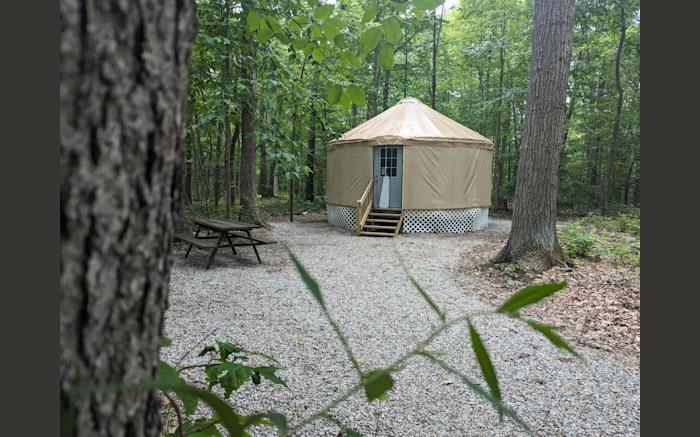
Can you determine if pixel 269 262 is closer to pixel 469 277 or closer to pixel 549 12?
pixel 469 277

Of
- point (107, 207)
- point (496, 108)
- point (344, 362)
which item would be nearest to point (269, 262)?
point (344, 362)

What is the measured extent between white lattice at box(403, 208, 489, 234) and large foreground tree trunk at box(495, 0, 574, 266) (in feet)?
15.5

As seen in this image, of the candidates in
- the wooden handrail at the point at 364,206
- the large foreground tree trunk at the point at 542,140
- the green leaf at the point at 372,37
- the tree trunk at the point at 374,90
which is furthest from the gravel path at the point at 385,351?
the tree trunk at the point at 374,90

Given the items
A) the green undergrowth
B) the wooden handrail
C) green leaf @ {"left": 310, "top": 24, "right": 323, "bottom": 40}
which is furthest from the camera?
the wooden handrail

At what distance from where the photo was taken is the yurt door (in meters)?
11.0

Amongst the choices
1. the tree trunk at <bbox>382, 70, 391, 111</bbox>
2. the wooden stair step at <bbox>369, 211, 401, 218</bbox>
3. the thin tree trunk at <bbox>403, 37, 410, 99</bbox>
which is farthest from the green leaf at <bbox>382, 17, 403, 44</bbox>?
the thin tree trunk at <bbox>403, 37, 410, 99</bbox>

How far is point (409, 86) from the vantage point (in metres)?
18.8

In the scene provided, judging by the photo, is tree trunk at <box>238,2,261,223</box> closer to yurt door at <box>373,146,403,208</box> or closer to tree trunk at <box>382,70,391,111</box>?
yurt door at <box>373,146,403,208</box>

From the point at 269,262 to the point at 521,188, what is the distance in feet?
13.7

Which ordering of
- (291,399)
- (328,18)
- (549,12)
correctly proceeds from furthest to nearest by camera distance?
(549,12) → (291,399) → (328,18)

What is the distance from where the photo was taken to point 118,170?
1.41 feet

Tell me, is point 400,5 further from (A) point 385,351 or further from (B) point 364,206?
(B) point 364,206

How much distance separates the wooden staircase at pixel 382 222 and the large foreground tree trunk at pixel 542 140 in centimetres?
405

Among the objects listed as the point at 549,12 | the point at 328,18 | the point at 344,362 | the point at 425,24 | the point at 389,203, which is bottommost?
the point at 344,362
